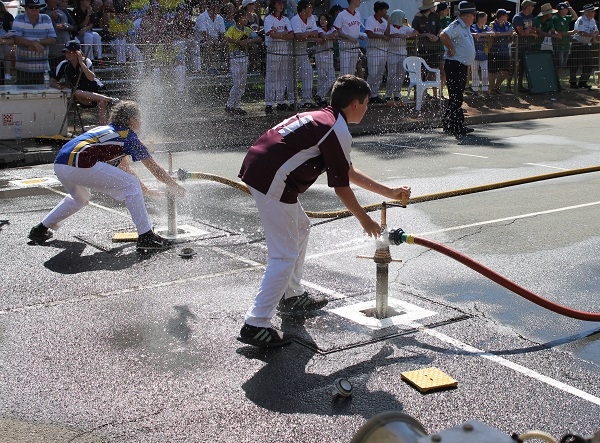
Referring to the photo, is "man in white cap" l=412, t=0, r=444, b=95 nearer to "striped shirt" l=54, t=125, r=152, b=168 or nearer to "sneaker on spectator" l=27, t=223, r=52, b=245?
"striped shirt" l=54, t=125, r=152, b=168

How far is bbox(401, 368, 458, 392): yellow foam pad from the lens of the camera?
485cm

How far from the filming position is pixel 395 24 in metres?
18.7

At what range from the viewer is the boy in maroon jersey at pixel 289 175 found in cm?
534

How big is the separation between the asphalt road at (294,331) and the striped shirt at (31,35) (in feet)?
18.9

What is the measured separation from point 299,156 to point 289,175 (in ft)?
0.45

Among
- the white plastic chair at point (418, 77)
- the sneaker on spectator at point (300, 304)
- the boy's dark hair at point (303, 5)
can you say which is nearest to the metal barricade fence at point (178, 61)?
the boy's dark hair at point (303, 5)

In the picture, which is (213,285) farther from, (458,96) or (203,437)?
(458,96)

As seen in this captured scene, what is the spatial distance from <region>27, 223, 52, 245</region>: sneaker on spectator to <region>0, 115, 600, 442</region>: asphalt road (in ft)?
0.45

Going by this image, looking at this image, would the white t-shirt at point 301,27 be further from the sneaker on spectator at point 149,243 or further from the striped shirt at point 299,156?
the striped shirt at point 299,156

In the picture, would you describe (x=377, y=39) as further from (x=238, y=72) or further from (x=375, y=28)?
(x=238, y=72)

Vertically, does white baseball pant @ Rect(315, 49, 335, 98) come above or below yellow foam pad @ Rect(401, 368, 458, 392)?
above

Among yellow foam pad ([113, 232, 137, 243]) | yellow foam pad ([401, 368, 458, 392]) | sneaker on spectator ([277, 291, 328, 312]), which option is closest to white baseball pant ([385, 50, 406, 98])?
yellow foam pad ([113, 232, 137, 243])

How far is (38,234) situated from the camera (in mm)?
8336

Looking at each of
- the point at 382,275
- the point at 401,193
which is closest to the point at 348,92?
the point at 401,193
